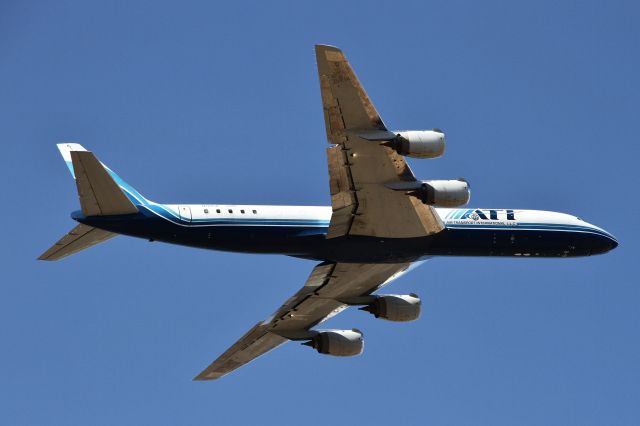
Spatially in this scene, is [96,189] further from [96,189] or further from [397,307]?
[397,307]

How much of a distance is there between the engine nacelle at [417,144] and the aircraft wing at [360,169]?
0.62 meters

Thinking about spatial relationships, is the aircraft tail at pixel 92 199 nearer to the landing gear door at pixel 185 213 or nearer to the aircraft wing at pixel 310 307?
the landing gear door at pixel 185 213

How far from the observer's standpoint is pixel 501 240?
186ft

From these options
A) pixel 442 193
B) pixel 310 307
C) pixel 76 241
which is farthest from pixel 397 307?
pixel 76 241

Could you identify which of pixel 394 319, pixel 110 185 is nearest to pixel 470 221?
pixel 394 319

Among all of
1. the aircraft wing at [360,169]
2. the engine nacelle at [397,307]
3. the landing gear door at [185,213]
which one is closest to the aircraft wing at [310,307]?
the engine nacelle at [397,307]

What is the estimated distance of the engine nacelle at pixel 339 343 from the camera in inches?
2368

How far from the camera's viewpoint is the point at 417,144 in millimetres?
48312

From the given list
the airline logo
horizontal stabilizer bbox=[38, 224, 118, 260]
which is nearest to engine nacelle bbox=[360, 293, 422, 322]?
the airline logo

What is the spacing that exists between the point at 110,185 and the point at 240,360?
15469 millimetres

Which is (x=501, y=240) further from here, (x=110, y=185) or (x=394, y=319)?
(x=110, y=185)

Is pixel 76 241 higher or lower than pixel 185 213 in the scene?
lower

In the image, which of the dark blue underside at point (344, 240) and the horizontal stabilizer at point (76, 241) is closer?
the horizontal stabilizer at point (76, 241)

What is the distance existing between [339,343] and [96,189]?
16077 millimetres
